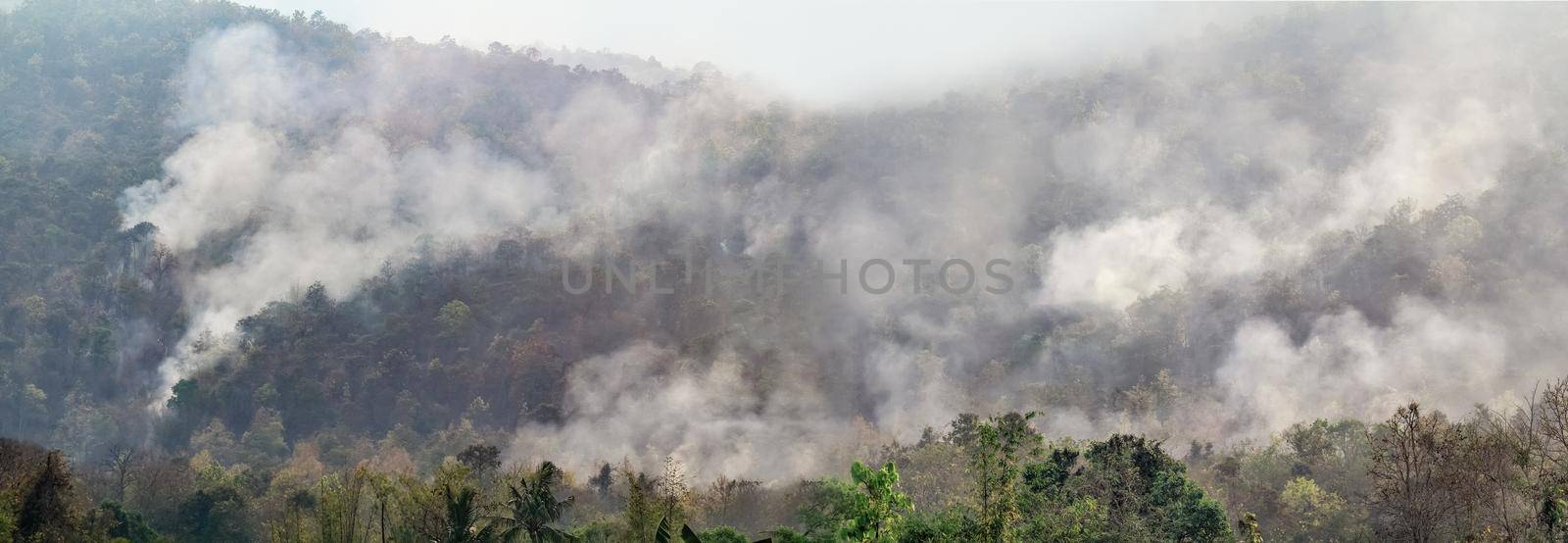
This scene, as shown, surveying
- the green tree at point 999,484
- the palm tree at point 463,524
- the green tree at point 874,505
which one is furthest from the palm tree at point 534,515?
the green tree at point 874,505

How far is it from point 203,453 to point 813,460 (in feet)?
232

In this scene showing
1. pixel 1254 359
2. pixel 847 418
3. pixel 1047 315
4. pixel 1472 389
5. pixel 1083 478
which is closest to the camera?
pixel 1083 478

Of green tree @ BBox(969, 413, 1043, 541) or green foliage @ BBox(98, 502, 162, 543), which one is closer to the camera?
green tree @ BBox(969, 413, 1043, 541)

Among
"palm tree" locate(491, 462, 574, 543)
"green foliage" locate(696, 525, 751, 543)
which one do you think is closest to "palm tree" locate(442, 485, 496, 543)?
"palm tree" locate(491, 462, 574, 543)

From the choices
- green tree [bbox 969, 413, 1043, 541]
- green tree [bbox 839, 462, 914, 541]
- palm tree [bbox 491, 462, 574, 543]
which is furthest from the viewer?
palm tree [bbox 491, 462, 574, 543]

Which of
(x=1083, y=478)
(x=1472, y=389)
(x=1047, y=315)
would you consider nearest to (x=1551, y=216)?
(x=1472, y=389)

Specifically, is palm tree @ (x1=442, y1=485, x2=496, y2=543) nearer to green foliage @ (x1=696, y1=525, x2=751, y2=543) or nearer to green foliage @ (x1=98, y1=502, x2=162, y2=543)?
green foliage @ (x1=696, y1=525, x2=751, y2=543)

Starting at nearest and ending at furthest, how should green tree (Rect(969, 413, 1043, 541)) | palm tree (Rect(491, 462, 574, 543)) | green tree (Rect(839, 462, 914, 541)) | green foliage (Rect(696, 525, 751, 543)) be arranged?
green tree (Rect(839, 462, 914, 541)) → green tree (Rect(969, 413, 1043, 541)) → palm tree (Rect(491, 462, 574, 543)) → green foliage (Rect(696, 525, 751, 543))

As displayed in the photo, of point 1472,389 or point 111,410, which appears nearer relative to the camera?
point 1472,389

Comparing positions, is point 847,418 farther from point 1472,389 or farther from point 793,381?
point 1472,389

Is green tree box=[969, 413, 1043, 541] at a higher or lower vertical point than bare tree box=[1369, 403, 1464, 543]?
lower

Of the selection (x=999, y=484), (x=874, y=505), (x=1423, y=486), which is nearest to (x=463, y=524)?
(x=999, y=484)

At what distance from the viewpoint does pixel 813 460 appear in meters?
155

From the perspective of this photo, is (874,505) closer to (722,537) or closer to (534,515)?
(534,515)
